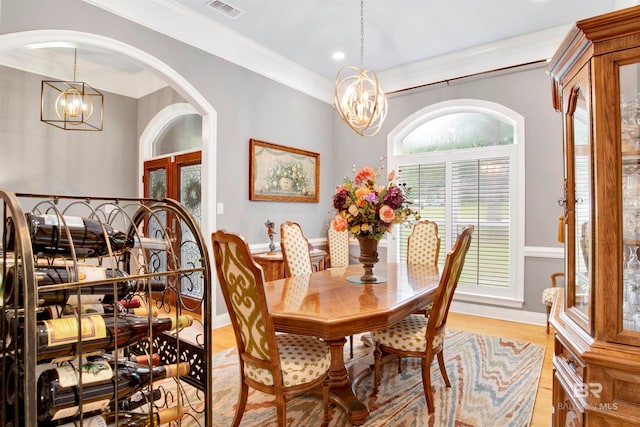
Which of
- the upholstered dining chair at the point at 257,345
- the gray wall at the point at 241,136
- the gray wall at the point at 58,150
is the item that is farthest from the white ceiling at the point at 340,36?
the upholstered dining chair at the point at 257,345

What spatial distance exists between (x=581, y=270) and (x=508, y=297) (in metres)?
3.08

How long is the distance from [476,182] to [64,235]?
13.8ft

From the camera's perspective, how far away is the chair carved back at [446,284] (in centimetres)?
201

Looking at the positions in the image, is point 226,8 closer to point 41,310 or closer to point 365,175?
point 365,175

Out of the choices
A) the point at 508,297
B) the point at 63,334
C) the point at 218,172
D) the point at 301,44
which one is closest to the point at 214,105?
the point at 218,172

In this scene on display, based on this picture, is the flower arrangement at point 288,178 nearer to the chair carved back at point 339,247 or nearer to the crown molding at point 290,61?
the chair carved back at point 339,247

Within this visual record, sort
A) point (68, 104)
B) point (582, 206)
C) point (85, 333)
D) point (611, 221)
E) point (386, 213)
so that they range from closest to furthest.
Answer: point (85, 333), point (611, 221), point (582, 206), point (386, 213), point (68, 104)

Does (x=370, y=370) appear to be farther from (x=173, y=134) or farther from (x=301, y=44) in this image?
(x=173, y=134)

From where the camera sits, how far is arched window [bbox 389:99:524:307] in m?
3.96

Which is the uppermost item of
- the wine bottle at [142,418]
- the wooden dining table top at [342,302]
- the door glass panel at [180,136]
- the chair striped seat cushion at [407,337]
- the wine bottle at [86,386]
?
the door glass panel at [180,136]

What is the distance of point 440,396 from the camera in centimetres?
227

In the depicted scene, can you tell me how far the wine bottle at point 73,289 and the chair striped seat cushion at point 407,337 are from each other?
1.54 m

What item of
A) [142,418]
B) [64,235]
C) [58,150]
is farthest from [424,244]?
[58,150]

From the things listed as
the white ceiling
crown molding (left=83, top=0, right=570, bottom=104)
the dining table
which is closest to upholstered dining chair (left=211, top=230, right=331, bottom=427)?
the dining table
